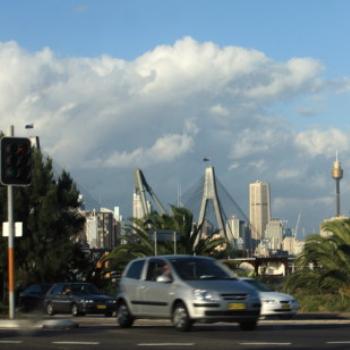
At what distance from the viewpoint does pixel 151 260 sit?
71.4 ft

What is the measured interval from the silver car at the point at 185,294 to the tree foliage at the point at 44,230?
26.4m

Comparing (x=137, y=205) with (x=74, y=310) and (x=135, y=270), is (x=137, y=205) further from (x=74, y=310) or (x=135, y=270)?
(x=135, y=270)

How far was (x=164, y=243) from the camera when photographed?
51.4 meters

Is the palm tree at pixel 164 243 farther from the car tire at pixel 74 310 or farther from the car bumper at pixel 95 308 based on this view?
the car bumper at pixel 95 308

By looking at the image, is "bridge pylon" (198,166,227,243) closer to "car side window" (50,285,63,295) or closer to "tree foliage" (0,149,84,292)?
"tree foliage" (0,149,84,292)

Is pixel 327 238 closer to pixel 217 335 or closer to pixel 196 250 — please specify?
pixel 196 250

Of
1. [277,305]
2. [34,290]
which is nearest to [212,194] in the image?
[34,290]

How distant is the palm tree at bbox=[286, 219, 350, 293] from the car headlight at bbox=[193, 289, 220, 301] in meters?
20.5

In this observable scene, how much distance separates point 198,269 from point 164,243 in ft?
101

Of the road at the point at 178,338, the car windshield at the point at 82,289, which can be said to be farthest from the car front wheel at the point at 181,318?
the car windshield at the point at 82,289

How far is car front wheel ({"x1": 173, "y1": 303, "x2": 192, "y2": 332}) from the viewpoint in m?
19.9

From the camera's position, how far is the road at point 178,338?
16.4m

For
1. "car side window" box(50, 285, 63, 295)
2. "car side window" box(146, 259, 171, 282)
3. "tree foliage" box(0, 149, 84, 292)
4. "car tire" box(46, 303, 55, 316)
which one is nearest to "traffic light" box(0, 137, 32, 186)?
"car side window" box(146, 259, 171, 282)

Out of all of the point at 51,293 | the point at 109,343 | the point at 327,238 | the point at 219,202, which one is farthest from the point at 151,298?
the point at 219,202
